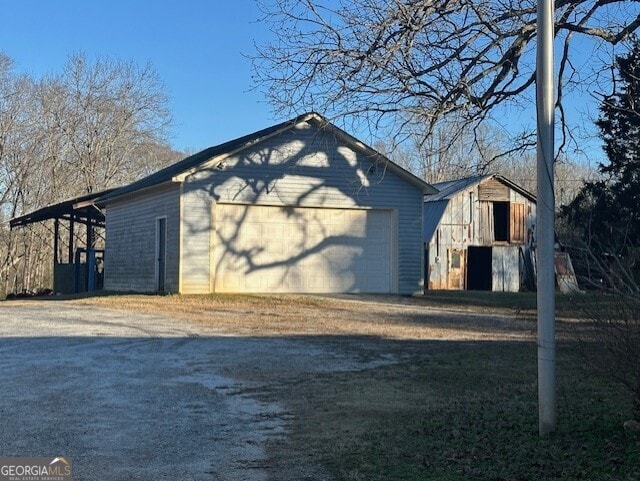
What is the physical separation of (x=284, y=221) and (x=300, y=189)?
42.7 inches

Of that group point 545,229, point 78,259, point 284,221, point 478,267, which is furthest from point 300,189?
point 545,229

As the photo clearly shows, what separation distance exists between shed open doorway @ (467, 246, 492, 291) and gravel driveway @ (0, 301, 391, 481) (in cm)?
2338

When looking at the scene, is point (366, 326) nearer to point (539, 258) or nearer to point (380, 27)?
point (380, 27)

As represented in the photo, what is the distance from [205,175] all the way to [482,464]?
1679 cm

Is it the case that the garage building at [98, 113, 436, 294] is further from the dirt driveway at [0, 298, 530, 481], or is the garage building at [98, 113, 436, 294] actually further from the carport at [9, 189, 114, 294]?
the carport at [9, 189, 114, 294]

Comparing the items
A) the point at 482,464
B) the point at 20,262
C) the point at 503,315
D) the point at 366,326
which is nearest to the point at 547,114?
the point at 482,464

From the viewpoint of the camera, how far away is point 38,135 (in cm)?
4453

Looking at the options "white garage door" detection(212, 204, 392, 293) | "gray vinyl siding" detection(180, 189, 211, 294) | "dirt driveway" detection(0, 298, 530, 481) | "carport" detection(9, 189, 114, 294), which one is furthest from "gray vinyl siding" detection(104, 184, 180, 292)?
"dirt driveway" detection(0, 298, 530, 481)

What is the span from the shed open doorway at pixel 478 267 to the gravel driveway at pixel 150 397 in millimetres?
23376

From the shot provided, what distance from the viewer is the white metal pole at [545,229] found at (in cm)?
584

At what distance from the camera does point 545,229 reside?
5918 millimetres

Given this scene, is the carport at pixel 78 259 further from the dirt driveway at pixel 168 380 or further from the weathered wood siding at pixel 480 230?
the weathered wood siding at pixel 480 230

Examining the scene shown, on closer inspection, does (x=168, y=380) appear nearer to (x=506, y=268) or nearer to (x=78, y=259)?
(x=78, y=259)

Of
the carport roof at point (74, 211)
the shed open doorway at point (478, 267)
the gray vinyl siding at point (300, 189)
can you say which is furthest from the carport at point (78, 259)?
the shed open doorway at point (478, 267)
